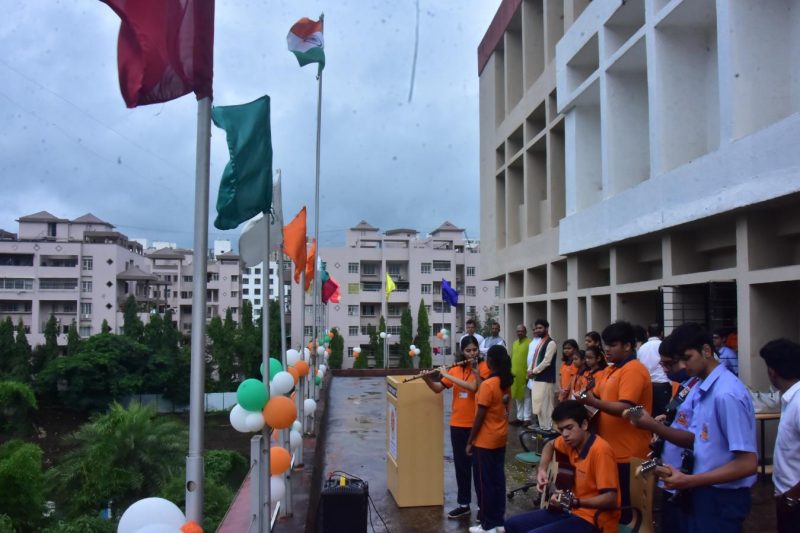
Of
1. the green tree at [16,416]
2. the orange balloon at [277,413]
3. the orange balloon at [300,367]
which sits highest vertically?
the orange balloon at [300,367]

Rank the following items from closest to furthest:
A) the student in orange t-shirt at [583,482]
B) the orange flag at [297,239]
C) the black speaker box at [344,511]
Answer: the student in orange t-shirt at [583,482], the black speaker box at [344,511], the orange flag at [297,239]

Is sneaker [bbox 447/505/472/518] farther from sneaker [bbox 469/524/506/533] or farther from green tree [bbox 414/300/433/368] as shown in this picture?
green tree [bbox 414/300/433/368]

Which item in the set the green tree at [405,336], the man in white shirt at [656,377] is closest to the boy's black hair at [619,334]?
the man in white shirt at [656,377]

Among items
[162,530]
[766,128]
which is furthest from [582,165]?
[162,530]

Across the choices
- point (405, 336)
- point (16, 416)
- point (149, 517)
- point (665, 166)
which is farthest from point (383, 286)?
point (149, 517)

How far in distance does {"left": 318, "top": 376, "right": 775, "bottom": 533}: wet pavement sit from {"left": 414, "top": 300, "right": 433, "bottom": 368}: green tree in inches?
1570

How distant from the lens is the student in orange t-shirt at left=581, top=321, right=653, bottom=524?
14.3ft

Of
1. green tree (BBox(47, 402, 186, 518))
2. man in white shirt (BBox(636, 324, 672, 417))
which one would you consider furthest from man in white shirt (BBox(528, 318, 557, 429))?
green tree (BBox(47, 402, 186, 518))

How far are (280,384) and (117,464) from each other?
1764cm

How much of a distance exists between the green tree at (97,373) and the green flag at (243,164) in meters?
42.1

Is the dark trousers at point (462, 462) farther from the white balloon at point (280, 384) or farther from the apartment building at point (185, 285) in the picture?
the apartment building at point (185, 285)

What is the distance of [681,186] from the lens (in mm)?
8711

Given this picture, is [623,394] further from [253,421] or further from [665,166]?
[665,166]

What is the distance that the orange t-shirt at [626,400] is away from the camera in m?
4.36
